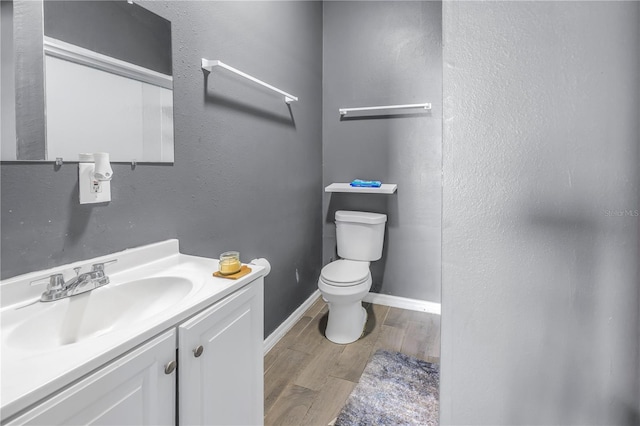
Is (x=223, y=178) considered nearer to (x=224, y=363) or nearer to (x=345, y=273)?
(x=224, y=363)

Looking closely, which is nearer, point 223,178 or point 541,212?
point 541,212

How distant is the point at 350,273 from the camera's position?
209 centimetres

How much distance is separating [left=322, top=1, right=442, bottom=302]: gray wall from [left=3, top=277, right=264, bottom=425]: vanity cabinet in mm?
1657

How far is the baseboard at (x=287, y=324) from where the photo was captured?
6.27 feet

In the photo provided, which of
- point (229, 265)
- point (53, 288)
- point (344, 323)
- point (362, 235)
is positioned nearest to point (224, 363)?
point (229, 265)

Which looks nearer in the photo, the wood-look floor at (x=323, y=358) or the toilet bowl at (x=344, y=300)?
the wood-look floor at (x=323, y=358)

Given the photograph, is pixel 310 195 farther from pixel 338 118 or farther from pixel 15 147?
pixel 15 147

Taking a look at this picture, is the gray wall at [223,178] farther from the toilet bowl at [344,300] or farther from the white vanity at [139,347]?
the toilet bowl at [344,300]

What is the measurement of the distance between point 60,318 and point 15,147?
48 centimetres

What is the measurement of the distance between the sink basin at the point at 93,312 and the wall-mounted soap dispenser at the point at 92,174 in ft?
0.97

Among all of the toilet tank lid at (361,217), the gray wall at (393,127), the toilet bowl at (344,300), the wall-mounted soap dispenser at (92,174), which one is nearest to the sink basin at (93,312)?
the wall-mounted soap dispenser at (92,174)

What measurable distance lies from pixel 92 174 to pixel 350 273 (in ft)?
5.11

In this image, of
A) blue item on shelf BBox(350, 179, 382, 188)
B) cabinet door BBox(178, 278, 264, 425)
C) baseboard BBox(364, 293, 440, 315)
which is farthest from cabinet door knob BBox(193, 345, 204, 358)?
baseboard BBox(364, 293, 440, 315)

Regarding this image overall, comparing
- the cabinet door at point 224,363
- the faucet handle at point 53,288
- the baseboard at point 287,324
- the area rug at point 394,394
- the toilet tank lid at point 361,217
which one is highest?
the toilet tank lid at point 361,217
